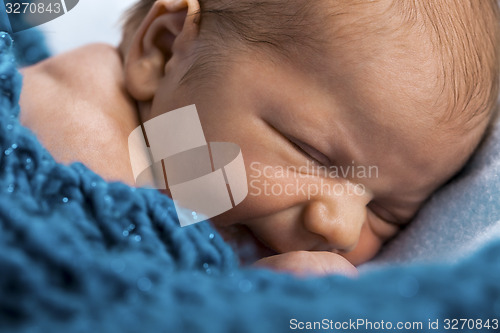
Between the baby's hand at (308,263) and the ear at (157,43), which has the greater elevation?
the ear at (157,43)

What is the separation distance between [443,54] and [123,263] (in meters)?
0.62

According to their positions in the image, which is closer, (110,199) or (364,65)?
(110,199)

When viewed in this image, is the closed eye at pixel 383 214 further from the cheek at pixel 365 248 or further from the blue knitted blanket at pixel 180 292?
the blue knitted blanket at pixel 180 292

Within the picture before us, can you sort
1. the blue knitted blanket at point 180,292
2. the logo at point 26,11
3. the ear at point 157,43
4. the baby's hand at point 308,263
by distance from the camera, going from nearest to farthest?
1. the blue knitted blanket at point 180,292
2. the baby's hand at point 308,263
3. the ear at point 157,43
4. the logo at point 26,11

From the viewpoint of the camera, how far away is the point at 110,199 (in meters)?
0.56

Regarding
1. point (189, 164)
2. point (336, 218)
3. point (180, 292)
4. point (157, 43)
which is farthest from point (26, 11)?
point (180, 292)

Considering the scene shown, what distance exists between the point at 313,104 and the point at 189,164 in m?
0.22

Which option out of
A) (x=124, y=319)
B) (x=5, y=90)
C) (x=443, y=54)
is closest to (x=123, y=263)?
(x=124, y=319)

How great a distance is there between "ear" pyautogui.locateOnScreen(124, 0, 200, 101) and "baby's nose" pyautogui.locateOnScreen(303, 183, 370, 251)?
1.16 ft

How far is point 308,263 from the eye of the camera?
711 mm

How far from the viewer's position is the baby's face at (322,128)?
2.61ft

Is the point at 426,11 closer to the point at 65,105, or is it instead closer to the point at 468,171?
the point at 468,171

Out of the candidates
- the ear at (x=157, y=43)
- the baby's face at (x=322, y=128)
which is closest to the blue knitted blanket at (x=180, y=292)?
the baby's face at (x=322, y=128)

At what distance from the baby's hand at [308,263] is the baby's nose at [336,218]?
6 centimetres
